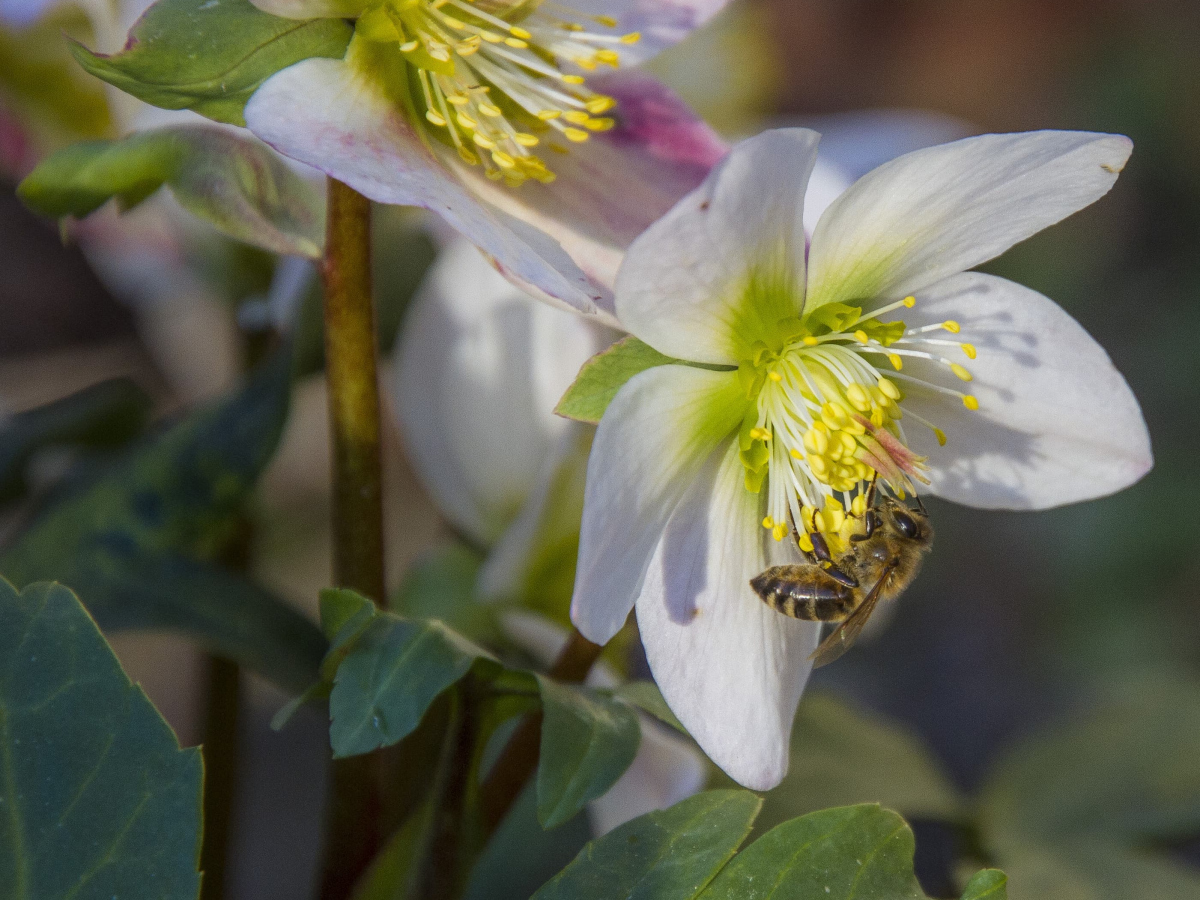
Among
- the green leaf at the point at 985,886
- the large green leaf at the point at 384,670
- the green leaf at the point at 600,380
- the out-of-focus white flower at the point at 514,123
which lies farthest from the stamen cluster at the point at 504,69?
the green leaf at the point at 985,886

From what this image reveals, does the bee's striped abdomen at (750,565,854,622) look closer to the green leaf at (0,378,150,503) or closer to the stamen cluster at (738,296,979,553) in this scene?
the stamen cluster at (738,296,979,553)

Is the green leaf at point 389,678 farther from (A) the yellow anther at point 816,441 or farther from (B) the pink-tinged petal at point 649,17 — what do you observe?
(B) the pink-tinged petal at point 649,17

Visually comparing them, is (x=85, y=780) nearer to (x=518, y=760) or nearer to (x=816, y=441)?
(x=518, y=760)

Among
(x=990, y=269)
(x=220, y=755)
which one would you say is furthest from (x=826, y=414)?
(x=990, y=269)

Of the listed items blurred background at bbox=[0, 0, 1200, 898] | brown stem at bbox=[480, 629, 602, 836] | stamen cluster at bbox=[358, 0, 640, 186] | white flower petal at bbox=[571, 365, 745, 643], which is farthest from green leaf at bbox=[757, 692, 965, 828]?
stamen cluster at bbox=[358, 0, 640, 186]

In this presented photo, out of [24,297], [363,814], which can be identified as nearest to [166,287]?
[363,814]
